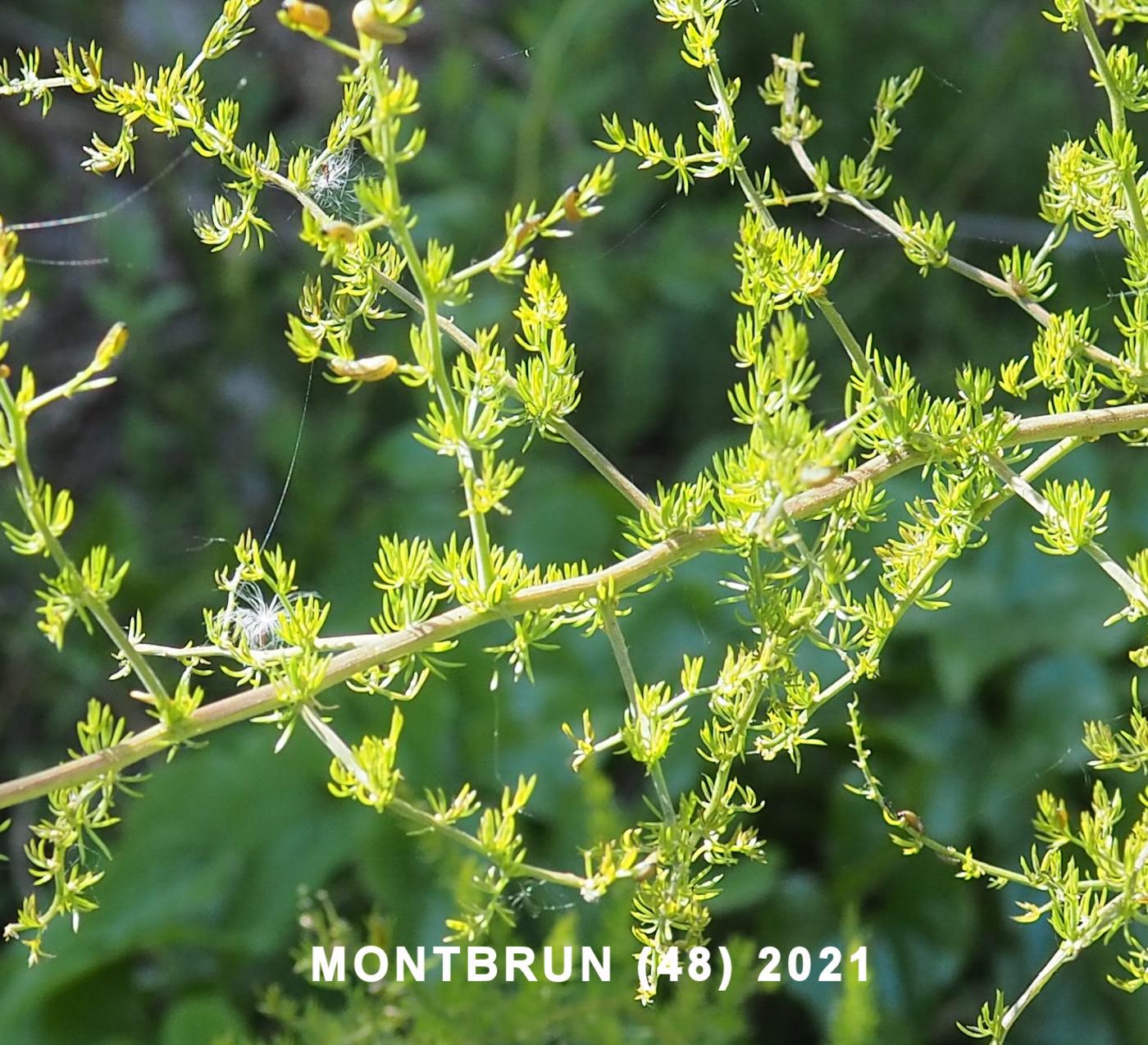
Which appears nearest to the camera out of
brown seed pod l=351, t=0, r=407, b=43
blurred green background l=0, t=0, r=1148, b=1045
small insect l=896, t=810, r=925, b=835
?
brown seed pod l=351, t=0, r=407, b=43

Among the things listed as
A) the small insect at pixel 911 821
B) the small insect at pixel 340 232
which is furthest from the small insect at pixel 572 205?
the small insect at pixel 911 821

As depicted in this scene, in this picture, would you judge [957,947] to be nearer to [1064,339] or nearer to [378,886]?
[378,886]

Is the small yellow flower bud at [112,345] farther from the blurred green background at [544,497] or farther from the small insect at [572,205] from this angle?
the blurred green background at [544,497]

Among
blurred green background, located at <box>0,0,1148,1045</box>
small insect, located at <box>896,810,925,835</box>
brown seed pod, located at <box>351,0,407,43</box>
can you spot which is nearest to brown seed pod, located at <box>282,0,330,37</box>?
brown seed pod, located at <box>351,0,407,43</box>

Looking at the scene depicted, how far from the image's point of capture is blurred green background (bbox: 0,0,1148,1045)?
51.8 inches

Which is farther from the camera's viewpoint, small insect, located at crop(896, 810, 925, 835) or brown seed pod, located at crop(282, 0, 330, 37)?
small insect, located at crop(896, 810, 925, 835)

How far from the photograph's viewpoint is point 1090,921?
535 millimetres

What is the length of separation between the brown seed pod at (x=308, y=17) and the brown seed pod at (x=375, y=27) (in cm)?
1

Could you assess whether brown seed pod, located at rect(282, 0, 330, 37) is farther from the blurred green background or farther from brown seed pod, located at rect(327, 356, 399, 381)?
the blurred green background

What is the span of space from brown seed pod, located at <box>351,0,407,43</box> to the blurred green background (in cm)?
64

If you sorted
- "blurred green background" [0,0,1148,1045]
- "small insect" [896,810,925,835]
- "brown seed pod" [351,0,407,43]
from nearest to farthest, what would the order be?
"brown seed pod" [351,0,407,43], "small insect" [896,810,925,835], "blurred green background" [0,0,1148,1045]

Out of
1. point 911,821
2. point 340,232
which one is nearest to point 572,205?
point 340,232

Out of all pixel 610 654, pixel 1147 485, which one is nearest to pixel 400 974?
pixel 610 654

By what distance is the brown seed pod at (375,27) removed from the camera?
0.43 metres
